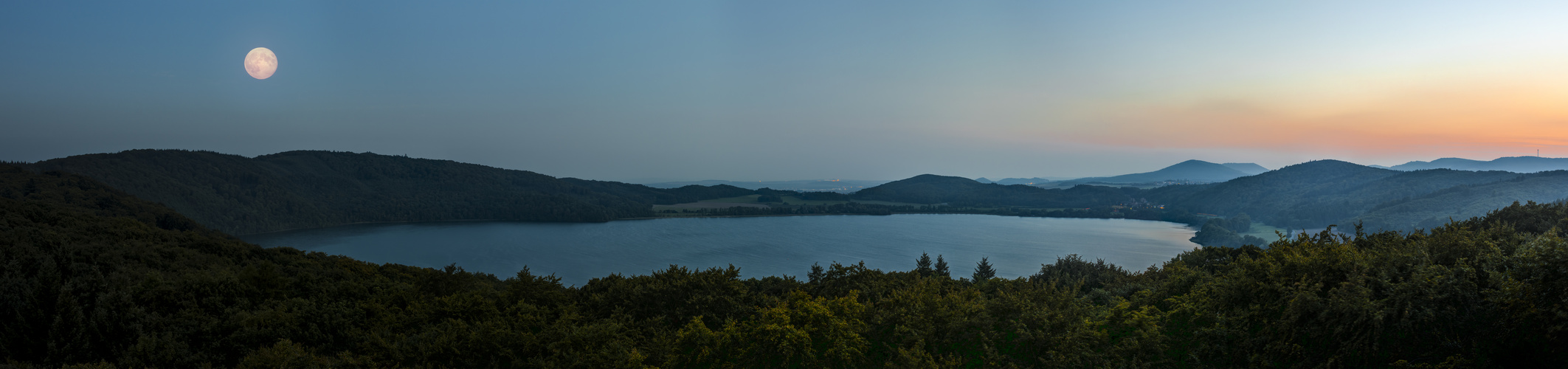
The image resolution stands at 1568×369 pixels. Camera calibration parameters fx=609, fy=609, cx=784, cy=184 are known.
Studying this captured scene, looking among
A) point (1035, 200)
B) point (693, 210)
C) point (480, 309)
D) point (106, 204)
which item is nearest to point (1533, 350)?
point (480, 309)

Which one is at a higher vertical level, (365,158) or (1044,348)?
(365,158)

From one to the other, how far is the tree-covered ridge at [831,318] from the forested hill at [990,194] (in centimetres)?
13950

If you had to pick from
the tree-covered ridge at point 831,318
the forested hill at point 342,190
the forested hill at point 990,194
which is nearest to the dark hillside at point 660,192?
the forested hill at point 342,190

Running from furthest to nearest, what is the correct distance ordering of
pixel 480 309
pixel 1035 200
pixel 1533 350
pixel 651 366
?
pixel 1035 200 → pixel 480 309 → pixel 651 366 → pixel 1533 350

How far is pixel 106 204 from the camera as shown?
1403 inches

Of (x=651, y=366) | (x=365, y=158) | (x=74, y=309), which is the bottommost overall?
(x=651, y=366)

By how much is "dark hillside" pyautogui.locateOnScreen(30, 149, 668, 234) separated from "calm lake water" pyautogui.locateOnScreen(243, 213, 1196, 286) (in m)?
4.54

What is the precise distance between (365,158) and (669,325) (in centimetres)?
14725

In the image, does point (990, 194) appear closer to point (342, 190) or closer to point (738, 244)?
point (738, 244)

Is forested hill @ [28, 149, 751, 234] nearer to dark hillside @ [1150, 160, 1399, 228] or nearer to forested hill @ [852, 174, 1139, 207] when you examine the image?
forested hill @ [852, 174, 1139, 207]

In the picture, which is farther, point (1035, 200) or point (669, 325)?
point (1035, 200)

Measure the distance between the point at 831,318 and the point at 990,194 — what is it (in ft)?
513

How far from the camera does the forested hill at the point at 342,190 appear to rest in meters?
83.6

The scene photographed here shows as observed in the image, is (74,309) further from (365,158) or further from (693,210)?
(365,158)
